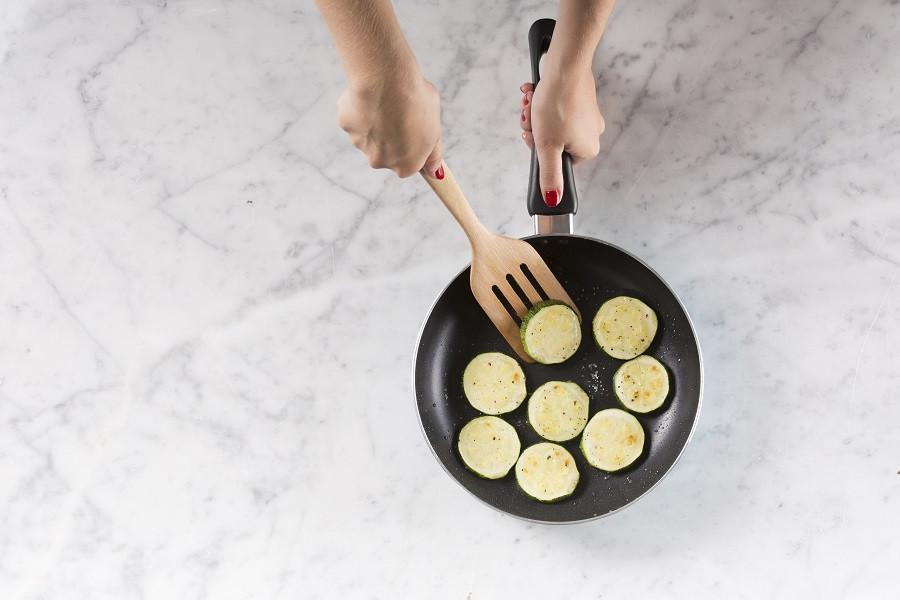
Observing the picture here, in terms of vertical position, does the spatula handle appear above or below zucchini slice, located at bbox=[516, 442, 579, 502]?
above

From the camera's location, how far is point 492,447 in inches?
42.1

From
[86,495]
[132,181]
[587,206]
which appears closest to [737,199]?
[587,206]

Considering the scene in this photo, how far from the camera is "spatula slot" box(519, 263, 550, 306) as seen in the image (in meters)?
1.05

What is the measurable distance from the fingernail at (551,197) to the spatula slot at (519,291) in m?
0.12

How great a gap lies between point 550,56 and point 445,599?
753 mm

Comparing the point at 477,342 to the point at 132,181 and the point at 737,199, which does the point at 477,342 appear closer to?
the point at 737,199

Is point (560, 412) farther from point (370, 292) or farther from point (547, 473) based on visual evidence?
point (370, 292)

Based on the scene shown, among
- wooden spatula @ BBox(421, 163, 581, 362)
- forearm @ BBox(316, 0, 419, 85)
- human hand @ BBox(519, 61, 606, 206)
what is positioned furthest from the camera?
wooden spatula @ BBox(421, 163, 581, 362)

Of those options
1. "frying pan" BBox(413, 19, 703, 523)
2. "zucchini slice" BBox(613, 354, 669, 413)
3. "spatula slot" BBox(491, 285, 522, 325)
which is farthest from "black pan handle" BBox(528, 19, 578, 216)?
"zucchini slice" BBox(613, 354, 669, 413)

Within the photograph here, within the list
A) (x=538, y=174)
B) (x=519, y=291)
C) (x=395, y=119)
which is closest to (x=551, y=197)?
(x=538, y=174)

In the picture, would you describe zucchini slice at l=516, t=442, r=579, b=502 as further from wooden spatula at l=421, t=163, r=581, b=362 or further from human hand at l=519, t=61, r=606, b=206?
human hand at l=519, t=61, r=606, b=206

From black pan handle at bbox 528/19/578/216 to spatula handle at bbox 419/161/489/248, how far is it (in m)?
0.08

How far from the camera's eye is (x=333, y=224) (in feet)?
3.70

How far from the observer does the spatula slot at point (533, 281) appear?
1054 millimetres
